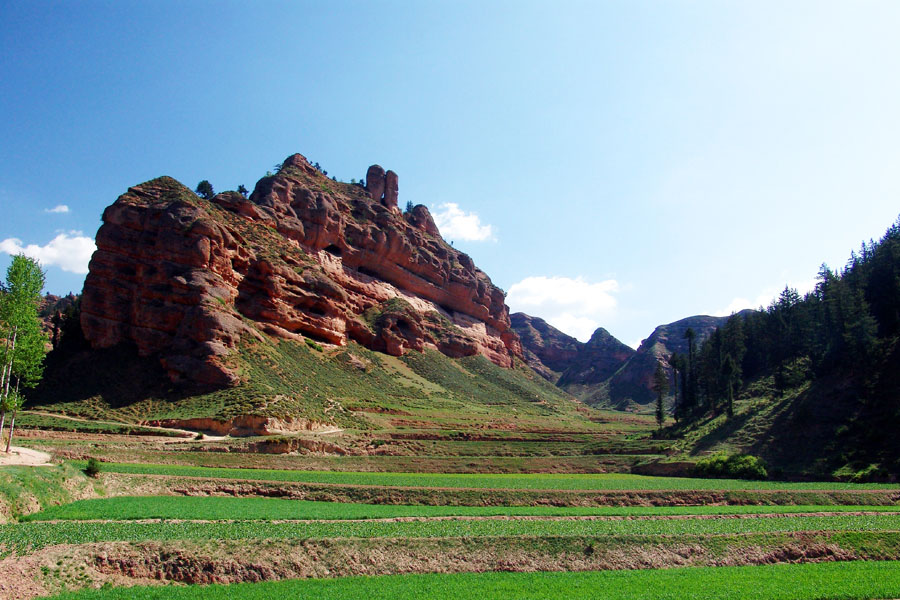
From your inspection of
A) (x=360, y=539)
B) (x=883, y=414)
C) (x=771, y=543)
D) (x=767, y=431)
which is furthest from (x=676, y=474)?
(x=360, y=539)

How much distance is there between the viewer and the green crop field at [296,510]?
2255 cm

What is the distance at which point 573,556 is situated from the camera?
66.2 ft

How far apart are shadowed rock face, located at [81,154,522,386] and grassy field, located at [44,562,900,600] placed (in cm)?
4564

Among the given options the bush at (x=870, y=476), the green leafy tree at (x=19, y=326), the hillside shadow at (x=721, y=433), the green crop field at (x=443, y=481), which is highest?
the green leafy tree at (x=19, y=326)

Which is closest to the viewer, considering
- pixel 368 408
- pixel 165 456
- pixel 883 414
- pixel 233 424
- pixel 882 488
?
pixel 882 488

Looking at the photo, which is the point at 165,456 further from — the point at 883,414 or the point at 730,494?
the point at 883,414

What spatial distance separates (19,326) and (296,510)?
75.2 ft

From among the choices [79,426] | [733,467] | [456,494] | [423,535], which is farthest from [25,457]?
[733,467]

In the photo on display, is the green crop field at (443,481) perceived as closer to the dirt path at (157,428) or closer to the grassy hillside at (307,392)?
the dirt path at (157,428)

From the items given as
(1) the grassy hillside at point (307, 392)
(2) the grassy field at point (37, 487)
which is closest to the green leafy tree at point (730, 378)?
(1) the grassy hillside at point (307, 392)

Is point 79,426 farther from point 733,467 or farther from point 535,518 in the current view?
point 733,467

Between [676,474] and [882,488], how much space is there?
1471cm

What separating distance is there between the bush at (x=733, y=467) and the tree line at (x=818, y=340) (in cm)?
1433

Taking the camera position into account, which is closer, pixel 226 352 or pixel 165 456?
pixel 165 456
